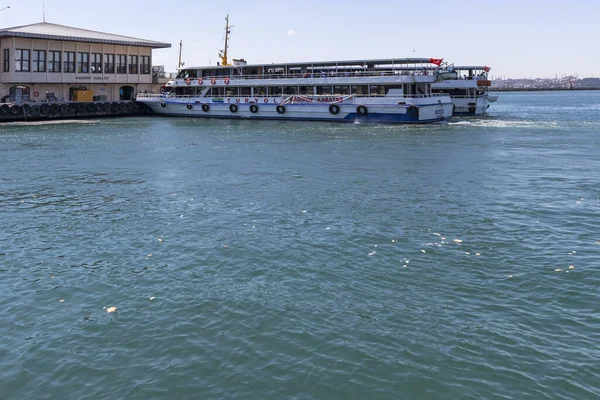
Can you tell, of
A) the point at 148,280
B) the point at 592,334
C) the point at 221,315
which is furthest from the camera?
the point at 148,280

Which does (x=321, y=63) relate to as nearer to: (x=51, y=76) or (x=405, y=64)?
(x=405, y=64)

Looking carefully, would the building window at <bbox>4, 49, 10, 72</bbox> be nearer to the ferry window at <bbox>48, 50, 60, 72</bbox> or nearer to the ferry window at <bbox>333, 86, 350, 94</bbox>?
the ferry window at <bbox>48, 50, 60, 72</bbox>

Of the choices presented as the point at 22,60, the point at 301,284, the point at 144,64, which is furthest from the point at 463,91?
the point at 301,284

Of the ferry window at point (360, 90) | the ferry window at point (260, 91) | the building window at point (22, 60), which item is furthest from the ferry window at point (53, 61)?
the ferry window at point (360, 90)

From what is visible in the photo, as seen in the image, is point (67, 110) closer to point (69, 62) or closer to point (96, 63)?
point (69, 62)

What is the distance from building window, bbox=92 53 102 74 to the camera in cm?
6212

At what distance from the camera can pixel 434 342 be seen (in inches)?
342

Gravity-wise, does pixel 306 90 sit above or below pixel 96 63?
below

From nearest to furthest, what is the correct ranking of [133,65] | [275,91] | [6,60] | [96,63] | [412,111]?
[412,111] < [6,60] < [275,91] < [96,63] < [133,65]

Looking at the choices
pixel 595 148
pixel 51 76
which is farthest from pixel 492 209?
pixel 51 76

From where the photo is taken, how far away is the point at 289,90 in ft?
181

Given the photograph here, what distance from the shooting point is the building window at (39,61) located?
56.4 m

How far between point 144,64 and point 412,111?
3374cm

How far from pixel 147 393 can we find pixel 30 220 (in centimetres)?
1024
